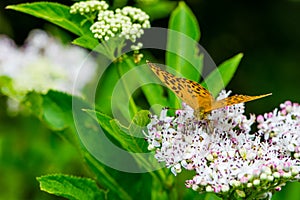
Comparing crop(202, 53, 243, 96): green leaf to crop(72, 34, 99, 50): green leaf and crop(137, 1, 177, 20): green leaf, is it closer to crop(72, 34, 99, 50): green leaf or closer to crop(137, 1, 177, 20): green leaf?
crop(72, 34, 99, 50): green leaf

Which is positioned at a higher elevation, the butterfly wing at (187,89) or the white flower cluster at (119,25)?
the white flower cluster at (119,25)

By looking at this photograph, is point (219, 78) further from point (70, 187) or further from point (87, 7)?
point (70, 187)

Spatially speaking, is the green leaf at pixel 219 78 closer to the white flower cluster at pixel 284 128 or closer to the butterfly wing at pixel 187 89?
the white flower cluster at pixel 284 128

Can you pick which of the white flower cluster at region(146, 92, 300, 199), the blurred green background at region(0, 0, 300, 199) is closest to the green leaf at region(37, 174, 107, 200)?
the white flower cluster at region(146, 92, 300, 199)

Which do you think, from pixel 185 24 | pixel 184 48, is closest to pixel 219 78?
pixel 184 48

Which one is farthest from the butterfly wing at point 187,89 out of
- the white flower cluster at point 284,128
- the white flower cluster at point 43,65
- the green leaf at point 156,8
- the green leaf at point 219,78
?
the green leaf at point 156,8

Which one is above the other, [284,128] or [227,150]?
[284,128]
